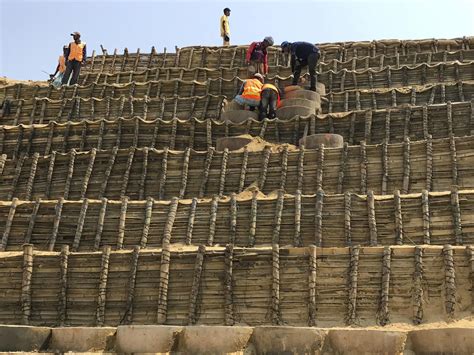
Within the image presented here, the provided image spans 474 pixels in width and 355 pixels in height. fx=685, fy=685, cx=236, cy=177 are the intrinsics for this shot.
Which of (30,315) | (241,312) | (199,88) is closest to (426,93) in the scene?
(199,88)

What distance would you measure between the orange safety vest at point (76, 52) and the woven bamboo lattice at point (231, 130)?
4.39 m

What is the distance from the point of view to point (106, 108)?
48.2ft

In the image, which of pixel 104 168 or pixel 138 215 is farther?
pixel 104 168

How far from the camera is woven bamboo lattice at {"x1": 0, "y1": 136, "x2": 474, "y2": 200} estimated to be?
9.91 m

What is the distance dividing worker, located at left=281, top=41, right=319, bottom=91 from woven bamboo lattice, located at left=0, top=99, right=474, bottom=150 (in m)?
2.02

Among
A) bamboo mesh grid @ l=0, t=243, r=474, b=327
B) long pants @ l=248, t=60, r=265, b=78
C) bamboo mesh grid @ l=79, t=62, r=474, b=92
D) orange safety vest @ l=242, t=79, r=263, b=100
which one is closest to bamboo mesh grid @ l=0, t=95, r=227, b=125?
orange safety vest @ l=242, t=79, r=263, b=100

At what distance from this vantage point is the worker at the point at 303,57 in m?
14.0

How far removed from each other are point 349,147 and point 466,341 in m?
6.25

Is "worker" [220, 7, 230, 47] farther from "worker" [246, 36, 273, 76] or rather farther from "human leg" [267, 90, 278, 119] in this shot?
"human leg" [267, 90, 278, 119]

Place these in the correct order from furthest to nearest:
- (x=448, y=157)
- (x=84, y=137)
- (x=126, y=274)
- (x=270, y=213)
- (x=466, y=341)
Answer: (x=84, y=137) → (x=448, y=157) → (x=270, y=213) → (x=126, y=274) → (x=466, y=341)

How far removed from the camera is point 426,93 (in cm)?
1306

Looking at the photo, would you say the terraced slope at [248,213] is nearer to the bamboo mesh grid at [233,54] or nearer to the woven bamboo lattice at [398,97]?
the woven bamboo lattice at [398,97]

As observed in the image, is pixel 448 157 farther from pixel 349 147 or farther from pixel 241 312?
pixel 241 312

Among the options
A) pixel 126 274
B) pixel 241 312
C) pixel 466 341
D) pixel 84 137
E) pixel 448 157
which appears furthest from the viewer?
pixel 84 137
